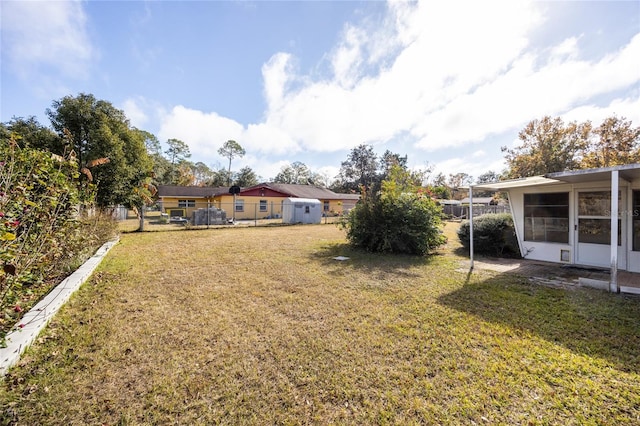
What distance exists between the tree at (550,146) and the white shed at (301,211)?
18317mm

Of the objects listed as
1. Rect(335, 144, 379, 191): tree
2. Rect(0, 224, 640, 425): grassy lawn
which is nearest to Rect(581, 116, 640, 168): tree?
Rect(0, 224, 640, 425): grassy lawn

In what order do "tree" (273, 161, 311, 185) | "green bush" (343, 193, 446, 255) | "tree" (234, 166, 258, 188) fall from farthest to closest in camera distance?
"tree" (273, 161, 311, 185) → "tree" (234, 166, 258, 188) → "green bush" (343, 193, 446, 255)

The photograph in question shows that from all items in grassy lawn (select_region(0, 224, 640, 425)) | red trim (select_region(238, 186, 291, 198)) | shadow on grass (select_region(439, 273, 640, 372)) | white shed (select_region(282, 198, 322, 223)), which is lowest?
grassy lawn (select_region(0, 224, 640, 425))

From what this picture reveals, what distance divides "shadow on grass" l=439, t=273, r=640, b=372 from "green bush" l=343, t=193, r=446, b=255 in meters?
3.10

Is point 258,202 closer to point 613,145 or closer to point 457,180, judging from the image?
point 613,145

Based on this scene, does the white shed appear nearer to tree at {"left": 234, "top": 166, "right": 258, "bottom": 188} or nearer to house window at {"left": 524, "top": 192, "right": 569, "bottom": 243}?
house window at {"left": 524, "top": 192, "right": 569, "bottom": 243}

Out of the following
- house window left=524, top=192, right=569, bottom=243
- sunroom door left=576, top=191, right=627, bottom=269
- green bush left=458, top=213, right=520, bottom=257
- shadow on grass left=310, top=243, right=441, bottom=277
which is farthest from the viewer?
green bush left=458, top=213, right=520, bottom=257

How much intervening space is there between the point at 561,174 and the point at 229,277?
735cm

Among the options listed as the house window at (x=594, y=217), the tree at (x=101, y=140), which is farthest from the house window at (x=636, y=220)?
→ the tree at (x=101, y=140)

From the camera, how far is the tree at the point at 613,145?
18625 mm

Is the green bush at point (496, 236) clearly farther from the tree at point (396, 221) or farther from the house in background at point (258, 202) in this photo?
the house in background at point (258, 202)

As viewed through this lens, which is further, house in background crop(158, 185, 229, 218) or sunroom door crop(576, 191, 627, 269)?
house in background crop(158, 185, 229, 218)

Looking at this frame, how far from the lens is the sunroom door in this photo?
234 inches

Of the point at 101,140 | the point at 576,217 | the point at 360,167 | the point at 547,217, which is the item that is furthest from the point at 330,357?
the point at 360,167
